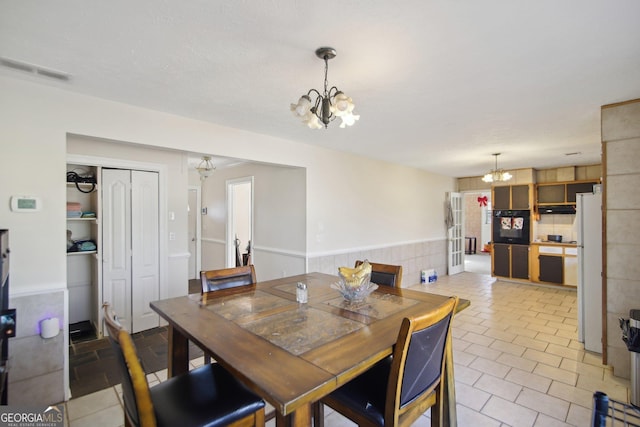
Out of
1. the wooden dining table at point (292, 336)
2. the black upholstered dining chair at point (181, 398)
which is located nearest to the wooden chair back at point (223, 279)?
the wooden dining table at point (292, 336)

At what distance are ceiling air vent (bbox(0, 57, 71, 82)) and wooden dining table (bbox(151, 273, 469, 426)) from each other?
5.59ft

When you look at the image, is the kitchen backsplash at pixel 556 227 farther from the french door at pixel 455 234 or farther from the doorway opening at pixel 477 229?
the doorway opening at pixel 477 229

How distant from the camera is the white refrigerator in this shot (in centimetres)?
317

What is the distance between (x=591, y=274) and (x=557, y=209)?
335 cm

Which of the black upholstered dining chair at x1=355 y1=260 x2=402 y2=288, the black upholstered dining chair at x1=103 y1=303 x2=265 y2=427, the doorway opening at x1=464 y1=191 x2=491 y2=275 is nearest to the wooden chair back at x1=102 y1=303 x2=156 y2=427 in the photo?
the black upholstered dining chair at x1=103 y1=303 x2=265 y2=427

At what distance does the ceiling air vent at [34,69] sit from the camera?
1905mm

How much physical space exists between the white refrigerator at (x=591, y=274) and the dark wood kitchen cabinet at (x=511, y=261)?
3121 millimetres

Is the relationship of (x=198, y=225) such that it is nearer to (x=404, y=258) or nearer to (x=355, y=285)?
(x=404, y=258)

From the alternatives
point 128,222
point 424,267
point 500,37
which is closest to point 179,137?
point 128,222

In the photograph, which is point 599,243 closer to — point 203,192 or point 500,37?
point 500,37

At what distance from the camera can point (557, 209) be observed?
6.00 m

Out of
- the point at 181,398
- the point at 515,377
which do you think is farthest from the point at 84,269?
the point at 515,377

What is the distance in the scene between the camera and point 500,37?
5.49ft

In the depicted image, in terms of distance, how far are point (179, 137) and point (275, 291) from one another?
1.77 m
